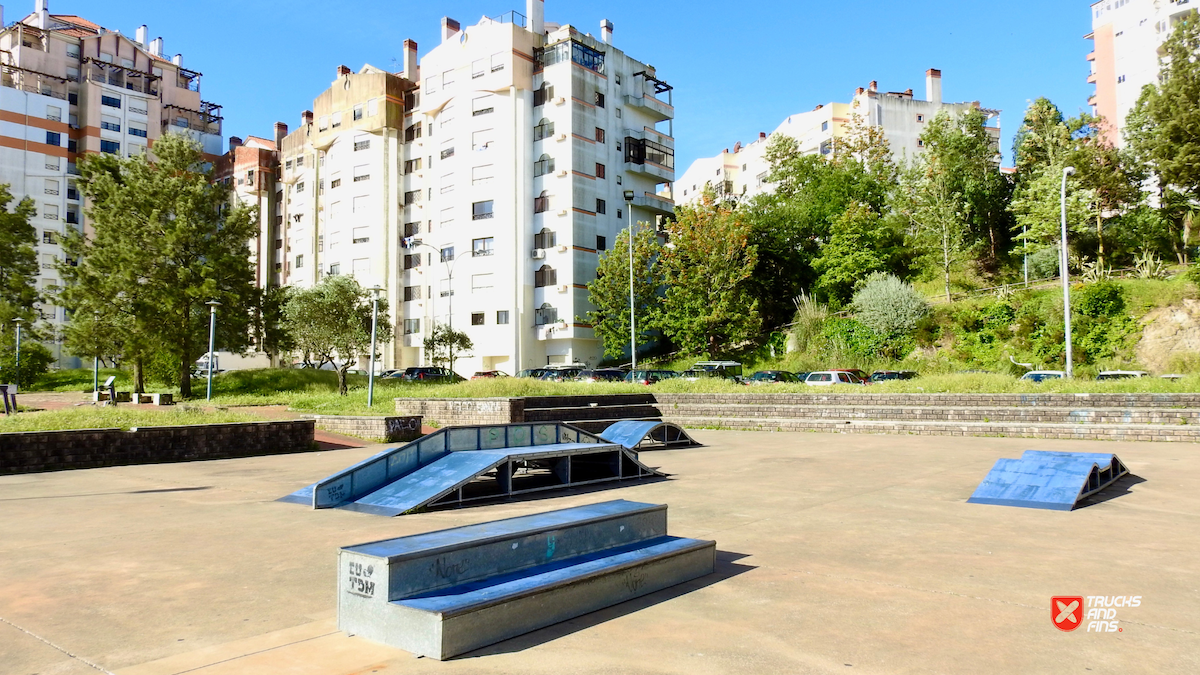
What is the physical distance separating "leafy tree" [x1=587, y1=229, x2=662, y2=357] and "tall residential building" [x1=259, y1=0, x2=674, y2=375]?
10.4 ft

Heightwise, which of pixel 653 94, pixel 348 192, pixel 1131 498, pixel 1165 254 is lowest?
pixel 1131 498

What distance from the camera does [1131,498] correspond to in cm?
991

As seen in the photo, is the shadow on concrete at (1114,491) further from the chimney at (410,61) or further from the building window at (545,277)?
the chimney at (410,61)

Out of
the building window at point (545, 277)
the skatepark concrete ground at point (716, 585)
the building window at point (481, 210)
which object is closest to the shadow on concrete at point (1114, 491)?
the skatepark concrete ground at point (716, 585)

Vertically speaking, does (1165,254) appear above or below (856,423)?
above

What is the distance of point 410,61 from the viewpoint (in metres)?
66.1

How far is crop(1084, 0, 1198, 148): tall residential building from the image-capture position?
62.5 m

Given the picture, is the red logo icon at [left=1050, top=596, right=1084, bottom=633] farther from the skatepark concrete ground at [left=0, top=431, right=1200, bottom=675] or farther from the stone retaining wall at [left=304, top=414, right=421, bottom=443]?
the stone retaining wall at [left=304, top=414, right=421, bottom=443]

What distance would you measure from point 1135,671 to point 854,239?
4433cm

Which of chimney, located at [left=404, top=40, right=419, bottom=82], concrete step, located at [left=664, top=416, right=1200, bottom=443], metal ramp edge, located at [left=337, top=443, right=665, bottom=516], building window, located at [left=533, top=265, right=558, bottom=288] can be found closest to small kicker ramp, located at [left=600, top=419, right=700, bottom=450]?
metal ramp edge, located at [left=337, top=443, right=665, bottom=516]

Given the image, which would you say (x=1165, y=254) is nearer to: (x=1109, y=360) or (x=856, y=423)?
(x=1109, y=360)

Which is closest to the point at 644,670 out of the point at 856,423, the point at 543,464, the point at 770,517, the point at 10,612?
the point at 10,612

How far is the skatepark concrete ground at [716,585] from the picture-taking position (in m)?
4.27

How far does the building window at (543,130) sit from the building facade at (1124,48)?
1795 inches
